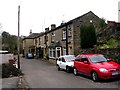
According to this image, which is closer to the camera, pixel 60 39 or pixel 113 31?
pixel 113 31

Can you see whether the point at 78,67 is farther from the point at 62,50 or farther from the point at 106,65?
the point at 62,50

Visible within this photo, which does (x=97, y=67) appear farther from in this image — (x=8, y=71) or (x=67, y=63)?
(x=8, y=71)

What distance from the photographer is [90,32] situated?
83.3 ft

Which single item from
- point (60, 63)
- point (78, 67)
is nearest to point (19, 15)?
point (60, 63)

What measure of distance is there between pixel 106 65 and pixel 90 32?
1090 centimetres

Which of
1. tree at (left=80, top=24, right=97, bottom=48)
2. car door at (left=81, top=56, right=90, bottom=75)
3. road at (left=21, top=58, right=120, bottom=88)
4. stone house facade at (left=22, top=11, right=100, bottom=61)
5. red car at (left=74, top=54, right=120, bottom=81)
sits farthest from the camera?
stone house facade at (left=22, top=11, right=100, bottom=61)

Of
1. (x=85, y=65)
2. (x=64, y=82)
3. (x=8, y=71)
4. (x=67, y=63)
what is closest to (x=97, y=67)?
(x=85, y=65)

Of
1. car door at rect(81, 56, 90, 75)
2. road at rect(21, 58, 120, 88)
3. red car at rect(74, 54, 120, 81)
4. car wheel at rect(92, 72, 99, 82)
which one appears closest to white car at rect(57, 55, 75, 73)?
road at rect(21, 58, 120, 88)

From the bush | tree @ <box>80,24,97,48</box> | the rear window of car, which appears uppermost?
tree @ <box>80,24,97,48</box>

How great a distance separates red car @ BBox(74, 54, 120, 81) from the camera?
558 inches

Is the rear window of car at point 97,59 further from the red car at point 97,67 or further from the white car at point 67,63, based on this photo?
the white car at point 67,63

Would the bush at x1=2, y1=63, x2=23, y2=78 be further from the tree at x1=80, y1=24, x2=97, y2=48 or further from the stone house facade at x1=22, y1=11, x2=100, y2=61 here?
the stone house facade at x1=22, y1=11, x2=100, y2=61

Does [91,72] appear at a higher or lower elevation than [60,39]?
lower

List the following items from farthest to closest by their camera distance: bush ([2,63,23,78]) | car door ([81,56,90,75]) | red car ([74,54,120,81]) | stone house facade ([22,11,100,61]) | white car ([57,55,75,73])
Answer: stone house facade ([22,11,100,61]), white car ([57,55,75,73]), bush ([2,63,23,78]), car door ([81,56,90,75]), red car ([74,54,120,81])
